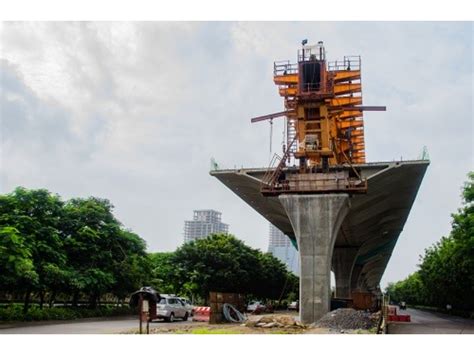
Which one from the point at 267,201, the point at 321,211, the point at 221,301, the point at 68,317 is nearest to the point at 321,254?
the point at 321,211

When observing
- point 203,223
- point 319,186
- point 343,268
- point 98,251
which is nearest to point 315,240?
point 319,186

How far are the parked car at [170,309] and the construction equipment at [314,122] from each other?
805 cm

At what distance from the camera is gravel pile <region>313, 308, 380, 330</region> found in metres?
21.7

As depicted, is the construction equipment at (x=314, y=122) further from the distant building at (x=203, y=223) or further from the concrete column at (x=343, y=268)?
the distant building at (x=203, y=223)

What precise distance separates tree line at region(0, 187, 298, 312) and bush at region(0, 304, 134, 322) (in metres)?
0.56

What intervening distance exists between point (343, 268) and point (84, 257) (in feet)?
87.0

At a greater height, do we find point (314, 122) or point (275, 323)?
point (314, 122)

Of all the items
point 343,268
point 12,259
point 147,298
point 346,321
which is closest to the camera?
point 147,298

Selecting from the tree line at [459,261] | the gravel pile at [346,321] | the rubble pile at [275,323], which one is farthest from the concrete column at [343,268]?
the rubble pile at [275,323]

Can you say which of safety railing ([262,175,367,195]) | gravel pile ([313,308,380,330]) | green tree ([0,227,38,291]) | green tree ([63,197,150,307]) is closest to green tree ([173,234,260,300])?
green tree ([63,197,150,307])

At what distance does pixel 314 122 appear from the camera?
31.4 m

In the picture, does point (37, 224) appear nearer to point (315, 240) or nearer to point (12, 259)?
point (12, 259)

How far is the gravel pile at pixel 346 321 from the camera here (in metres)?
21.7

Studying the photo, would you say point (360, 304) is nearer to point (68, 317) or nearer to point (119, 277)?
point (119, 277)
